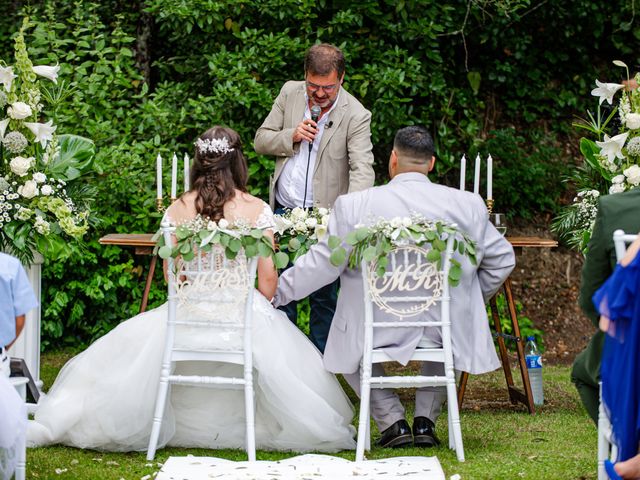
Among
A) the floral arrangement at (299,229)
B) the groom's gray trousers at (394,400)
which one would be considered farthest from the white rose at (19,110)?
the groom's gray trousers at (394,400)

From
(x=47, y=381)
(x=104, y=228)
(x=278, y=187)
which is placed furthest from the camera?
(x=104, y=228)

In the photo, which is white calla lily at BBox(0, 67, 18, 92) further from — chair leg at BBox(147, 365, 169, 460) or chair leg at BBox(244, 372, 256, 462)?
chair leg at BBox(244, 372, 256, 462)

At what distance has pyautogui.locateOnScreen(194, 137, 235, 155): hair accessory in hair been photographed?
461 cm

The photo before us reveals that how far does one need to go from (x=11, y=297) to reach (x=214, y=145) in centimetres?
145

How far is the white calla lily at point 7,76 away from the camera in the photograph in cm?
497

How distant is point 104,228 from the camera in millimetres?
7324

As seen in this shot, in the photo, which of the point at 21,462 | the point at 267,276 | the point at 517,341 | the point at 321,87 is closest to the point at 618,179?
the point at 517,341

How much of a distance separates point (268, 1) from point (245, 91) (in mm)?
697

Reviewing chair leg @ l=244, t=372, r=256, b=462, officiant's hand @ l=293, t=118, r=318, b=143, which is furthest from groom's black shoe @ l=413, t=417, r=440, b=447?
officiant's hand @ l=293, t=118, r=318, b=143

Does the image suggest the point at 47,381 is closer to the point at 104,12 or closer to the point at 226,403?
the point at 226,403

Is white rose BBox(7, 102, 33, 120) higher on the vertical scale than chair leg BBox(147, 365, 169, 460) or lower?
higher

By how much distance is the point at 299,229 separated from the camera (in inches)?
194

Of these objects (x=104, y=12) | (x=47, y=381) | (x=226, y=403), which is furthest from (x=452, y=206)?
(x=104, y=12)

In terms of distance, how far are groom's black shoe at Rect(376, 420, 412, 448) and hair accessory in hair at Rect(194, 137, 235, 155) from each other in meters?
1.42
